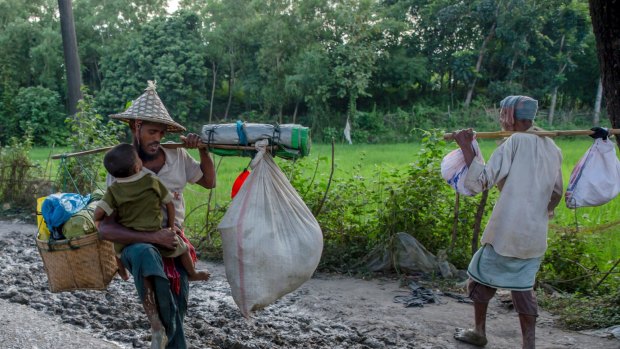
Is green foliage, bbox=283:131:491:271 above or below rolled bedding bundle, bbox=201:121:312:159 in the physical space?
below

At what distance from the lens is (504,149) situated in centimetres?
352

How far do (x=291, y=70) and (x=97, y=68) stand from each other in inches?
448

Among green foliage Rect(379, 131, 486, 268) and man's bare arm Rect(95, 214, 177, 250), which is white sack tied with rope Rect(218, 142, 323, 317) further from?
green foliage Rect(379, 131, 486, 268)

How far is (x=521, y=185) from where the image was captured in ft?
11.5

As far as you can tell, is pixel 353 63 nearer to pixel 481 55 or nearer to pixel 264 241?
pixel 481 55

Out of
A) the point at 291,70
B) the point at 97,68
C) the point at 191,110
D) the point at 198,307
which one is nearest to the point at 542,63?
the point at 291,70

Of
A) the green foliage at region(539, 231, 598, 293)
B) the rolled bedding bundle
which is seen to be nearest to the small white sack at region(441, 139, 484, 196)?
the rolled bedding bundle

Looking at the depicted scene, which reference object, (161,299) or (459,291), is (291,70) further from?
(161,299)

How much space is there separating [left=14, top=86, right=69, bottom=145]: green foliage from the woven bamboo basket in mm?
25976

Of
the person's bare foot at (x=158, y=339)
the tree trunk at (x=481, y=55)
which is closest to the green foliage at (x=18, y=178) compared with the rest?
the person's bare foot at (x=158, y=339)

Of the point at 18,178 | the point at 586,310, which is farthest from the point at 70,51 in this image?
the point at 586,310

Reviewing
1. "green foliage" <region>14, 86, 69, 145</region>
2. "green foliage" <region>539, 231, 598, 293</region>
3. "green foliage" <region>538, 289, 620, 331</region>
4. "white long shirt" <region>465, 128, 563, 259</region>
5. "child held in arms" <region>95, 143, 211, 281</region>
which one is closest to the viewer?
"child held in arms" <region>95, 143, 211, 281</region>

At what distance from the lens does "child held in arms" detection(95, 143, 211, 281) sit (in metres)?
3.04

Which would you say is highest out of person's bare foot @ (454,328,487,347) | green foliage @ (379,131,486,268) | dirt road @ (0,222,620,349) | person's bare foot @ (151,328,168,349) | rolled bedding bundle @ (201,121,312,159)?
rolled bedding bundle @ (201,121,312,159)
